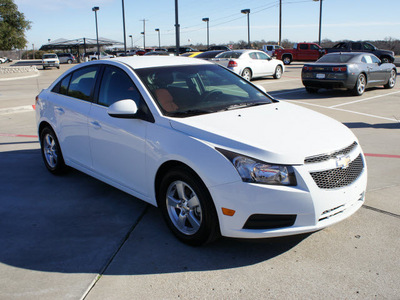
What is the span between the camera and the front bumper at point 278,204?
3.13 m

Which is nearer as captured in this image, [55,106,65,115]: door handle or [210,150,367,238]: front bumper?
[210,150,367,238]: front bumper

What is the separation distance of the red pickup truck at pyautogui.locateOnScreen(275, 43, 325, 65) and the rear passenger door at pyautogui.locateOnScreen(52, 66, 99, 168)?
33.5 metres

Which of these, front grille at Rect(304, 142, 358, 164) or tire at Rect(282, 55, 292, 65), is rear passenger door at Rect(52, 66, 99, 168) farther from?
tire at Rect(282, 55, 292, 65)

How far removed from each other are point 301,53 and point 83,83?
3496 cm

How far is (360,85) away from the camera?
45.6 feet

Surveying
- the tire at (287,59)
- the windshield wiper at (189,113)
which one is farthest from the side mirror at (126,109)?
the tire at (287,59)

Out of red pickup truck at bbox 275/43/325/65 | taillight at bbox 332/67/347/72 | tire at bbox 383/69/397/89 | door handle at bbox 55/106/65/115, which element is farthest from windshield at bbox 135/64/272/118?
red pickup truck at bbox 275/43/325/65

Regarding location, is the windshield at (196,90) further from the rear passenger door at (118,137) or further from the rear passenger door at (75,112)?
the rear passenger door at (75,112)

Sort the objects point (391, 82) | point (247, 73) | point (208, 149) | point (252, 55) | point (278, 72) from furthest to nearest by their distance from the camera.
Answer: point (278, 72)
point (252, 55)
point (247, 73)
point (391, 82)
point (208, 149)

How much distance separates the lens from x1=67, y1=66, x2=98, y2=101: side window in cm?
486

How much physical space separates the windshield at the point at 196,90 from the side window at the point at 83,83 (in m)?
0.85

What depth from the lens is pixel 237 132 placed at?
3.49 m

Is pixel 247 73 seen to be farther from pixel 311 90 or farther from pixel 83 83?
pixel 83 83

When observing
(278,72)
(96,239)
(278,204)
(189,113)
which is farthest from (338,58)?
(96,239)
